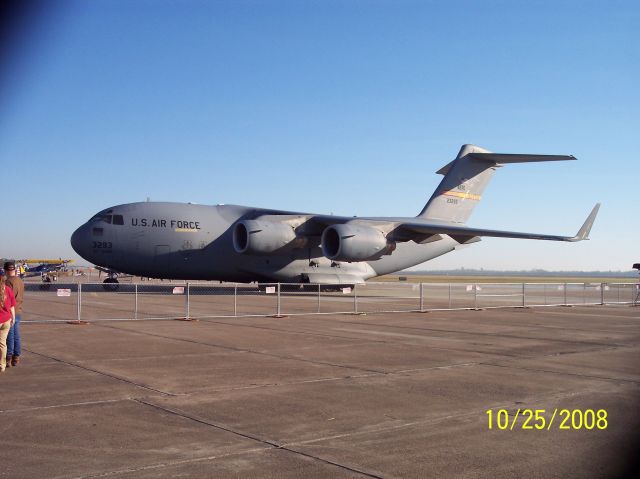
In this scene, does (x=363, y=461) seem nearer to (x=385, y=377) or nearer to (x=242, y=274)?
(x=385, y=377)

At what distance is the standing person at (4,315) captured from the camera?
8.59m

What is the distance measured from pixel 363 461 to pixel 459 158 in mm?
31008

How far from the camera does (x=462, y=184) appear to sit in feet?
115

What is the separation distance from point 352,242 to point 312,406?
65.8 ft

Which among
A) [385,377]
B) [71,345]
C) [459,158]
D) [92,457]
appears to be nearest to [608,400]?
[385,377]

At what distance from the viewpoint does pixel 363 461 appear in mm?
4781

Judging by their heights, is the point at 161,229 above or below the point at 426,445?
above

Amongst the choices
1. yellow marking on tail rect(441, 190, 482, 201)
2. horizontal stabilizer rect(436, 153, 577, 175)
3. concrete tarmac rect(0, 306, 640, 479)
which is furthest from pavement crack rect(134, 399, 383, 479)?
yellow marking on tail rect(441, 190, 482, 201)

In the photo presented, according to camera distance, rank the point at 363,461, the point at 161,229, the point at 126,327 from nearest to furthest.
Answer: the point at 363,461 < the point at 126,327 < the point at 161,229

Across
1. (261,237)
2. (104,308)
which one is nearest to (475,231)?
(261,237)

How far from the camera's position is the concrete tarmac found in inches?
186

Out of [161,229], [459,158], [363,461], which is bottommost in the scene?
[363,461]
